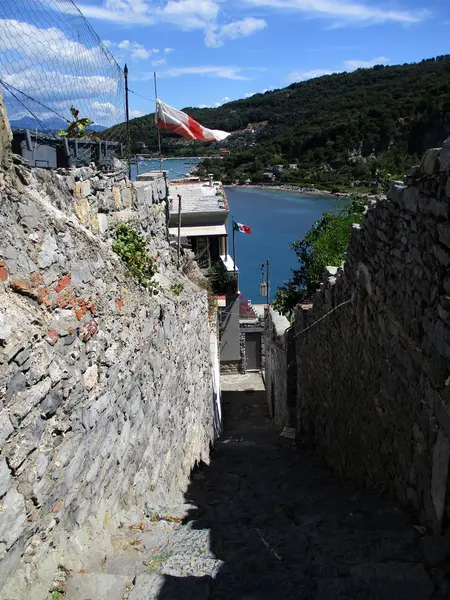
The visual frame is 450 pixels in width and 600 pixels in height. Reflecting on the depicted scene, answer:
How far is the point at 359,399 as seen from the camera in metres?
6.13

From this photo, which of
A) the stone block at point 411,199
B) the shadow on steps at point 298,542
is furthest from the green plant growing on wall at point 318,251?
the stone block at point 411,199

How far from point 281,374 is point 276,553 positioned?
10.1m

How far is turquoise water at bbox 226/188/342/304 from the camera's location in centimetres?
3244

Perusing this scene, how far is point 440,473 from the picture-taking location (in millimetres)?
3721

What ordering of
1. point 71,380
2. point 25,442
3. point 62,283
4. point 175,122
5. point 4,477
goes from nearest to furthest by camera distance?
point 4,477 → point 25,442 → point 71,380 → point 62,283 → point 175,122

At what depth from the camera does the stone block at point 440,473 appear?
3.64 metres

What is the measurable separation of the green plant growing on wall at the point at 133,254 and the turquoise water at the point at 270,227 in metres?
22.2

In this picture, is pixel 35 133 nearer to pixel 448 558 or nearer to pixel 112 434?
pixel 112 434

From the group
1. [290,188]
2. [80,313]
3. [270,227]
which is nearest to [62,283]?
[80,313]

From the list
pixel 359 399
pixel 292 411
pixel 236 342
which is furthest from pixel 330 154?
pixel 359 399

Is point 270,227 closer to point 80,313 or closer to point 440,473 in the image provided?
point 80,313

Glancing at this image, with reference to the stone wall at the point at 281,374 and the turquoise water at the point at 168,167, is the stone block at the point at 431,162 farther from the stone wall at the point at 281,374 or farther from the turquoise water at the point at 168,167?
the stone wall at the point at 281,374

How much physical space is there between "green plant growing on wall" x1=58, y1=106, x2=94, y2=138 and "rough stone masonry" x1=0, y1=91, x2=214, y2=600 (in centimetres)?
54

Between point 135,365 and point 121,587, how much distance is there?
2154mm
